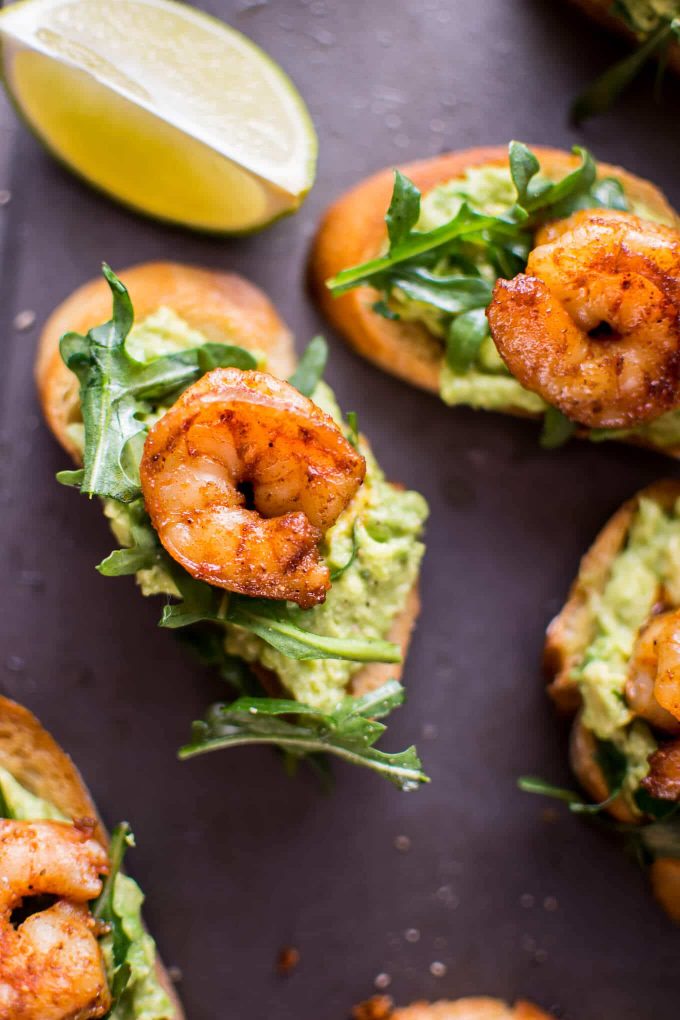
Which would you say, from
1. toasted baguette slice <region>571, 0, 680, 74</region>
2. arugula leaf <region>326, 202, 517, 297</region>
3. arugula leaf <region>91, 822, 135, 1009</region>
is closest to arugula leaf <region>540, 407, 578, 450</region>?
arugula leaf <region>326, 202, 517, 297</region>

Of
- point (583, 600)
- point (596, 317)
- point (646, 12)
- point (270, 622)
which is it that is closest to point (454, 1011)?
point (583, 600)

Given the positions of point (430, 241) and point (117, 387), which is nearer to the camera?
point (117, 387)

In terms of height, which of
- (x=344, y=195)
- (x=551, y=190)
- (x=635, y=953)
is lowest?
(x=635, y=953)

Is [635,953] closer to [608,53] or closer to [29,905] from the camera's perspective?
[29,905]

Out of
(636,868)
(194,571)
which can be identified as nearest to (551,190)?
(194,571)

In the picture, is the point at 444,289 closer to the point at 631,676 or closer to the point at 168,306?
the point at 168,306

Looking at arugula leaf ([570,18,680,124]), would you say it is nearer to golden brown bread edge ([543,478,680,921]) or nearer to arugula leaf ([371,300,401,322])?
arugula leaf ([371,300,401,322])
